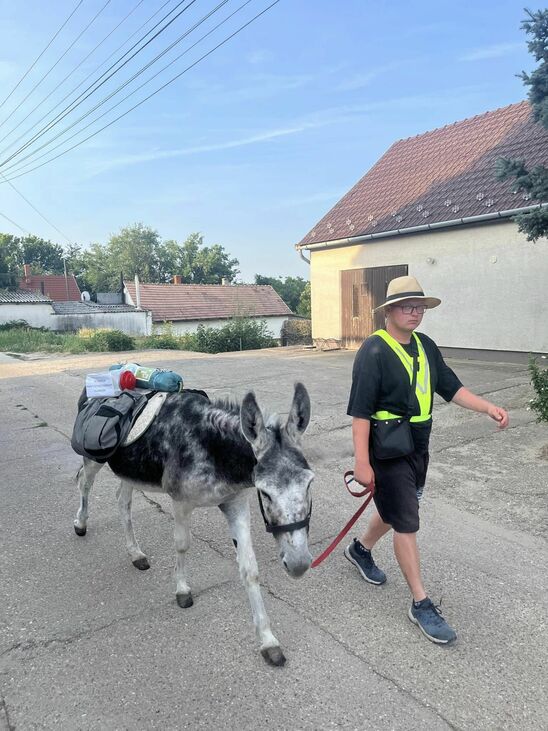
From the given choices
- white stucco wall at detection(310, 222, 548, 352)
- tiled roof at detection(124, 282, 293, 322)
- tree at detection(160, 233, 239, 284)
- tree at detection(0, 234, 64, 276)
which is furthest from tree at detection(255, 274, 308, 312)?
white stucco wall at detection(310, 222, 548, 352)

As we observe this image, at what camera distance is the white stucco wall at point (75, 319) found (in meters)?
38.3

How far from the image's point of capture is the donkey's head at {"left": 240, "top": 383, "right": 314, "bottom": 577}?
84.3 inches

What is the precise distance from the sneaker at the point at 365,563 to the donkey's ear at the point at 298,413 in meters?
1.37

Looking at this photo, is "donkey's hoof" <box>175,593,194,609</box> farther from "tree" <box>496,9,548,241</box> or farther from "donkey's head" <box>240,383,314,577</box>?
"tree" <box>496,9,548,241</box>

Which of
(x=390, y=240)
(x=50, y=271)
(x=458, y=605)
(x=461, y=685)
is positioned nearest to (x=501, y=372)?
(x=390, y=240)

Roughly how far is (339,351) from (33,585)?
13.7m

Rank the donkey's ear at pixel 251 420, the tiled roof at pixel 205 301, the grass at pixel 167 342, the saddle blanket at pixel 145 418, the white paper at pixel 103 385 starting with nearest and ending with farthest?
the donkey's ear at pixel 251 420
the saddle blanket at pixel 145 418
the white paper at pixel 103 385
the grass at pixel 167 342
the tiled roof at pixel 205 301

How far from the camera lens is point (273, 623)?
2807mm

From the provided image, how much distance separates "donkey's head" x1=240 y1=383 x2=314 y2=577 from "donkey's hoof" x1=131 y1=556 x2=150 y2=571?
1596mm

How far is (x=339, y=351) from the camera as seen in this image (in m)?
16.4

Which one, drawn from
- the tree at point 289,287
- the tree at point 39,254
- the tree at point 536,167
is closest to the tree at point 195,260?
the tree at point 289,287

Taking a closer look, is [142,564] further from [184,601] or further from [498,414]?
[498,414]

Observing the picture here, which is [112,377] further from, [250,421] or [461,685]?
[461,685]

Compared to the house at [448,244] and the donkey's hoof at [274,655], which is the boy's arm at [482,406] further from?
the house at [448,244]
